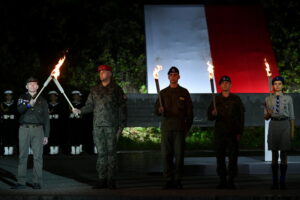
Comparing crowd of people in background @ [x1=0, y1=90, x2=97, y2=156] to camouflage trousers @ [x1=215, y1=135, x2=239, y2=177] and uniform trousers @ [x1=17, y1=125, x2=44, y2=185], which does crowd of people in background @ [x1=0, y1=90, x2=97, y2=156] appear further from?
camouflage trousers @ [x1=215, y1=135, x2=239, y2=177]

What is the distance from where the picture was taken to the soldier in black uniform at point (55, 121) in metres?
19.5

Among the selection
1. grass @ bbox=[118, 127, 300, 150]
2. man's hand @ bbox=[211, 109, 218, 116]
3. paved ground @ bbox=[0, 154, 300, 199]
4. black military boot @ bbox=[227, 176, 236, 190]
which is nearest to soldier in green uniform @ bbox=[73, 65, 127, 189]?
paved ground @ bbox=[0, 154, 300, 199]

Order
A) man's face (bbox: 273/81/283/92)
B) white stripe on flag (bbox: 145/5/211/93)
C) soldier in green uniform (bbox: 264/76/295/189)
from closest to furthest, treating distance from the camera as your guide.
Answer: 1. soldier in green uniform (bbox: 264/76/295/189)
2. man's face (bbox: 273/81/283/92)
3. white stripe on flag (bbox: 145/5/211/93)

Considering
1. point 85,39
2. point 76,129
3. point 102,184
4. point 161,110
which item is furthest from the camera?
point 85,39

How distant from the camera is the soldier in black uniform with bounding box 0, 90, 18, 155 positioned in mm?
19234

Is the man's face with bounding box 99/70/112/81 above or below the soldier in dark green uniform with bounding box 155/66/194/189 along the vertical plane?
above

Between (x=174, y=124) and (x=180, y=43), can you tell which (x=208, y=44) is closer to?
(x=180, y=43)

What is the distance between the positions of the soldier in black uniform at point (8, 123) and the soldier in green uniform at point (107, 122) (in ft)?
28.9

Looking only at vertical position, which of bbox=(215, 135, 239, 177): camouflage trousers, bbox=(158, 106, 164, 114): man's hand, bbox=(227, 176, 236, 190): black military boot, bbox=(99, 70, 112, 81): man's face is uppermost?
bbox=(99, 70, 112, 81): man's face

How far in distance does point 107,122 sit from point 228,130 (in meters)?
1.87

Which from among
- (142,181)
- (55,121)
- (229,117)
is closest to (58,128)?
(55,121)

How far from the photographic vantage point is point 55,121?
65.5 feet

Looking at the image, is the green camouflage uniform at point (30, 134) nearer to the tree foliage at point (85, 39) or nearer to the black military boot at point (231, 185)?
the black military boot at point (231, 185)

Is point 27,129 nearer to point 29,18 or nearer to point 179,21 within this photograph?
point 179,21
